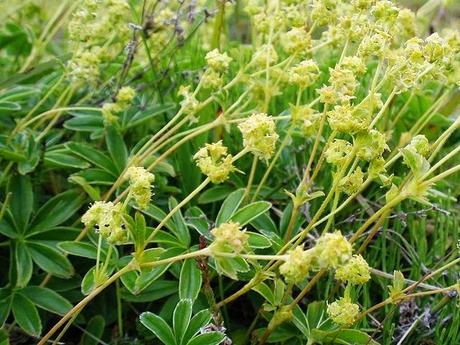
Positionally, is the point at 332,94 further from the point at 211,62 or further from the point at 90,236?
the point at 90,236

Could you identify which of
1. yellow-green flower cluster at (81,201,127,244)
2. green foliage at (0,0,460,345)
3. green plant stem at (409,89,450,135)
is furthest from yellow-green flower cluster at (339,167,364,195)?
green plant stem at (409,89,450,135)

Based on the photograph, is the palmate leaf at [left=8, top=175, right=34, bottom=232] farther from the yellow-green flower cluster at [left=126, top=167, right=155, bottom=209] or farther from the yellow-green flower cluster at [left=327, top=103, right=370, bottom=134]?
the yellow-green flower cluster at [left=327, top=103, right=370, bottom=134]

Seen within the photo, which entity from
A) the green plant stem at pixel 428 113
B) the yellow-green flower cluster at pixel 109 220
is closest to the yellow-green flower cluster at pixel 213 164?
the yellow-green flower cluster at pixel 109 220

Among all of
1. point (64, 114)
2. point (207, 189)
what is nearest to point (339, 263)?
point (207, 189)

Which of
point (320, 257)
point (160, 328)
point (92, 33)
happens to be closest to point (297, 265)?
point (320, 257)

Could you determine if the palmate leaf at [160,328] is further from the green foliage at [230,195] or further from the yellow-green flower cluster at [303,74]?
the yellow-green flower cluster at [303,74]

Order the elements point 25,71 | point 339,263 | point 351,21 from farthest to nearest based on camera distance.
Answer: point 25,71 < point 351,21 < point 339,263

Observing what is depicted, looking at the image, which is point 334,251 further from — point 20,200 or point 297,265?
point 20,200
